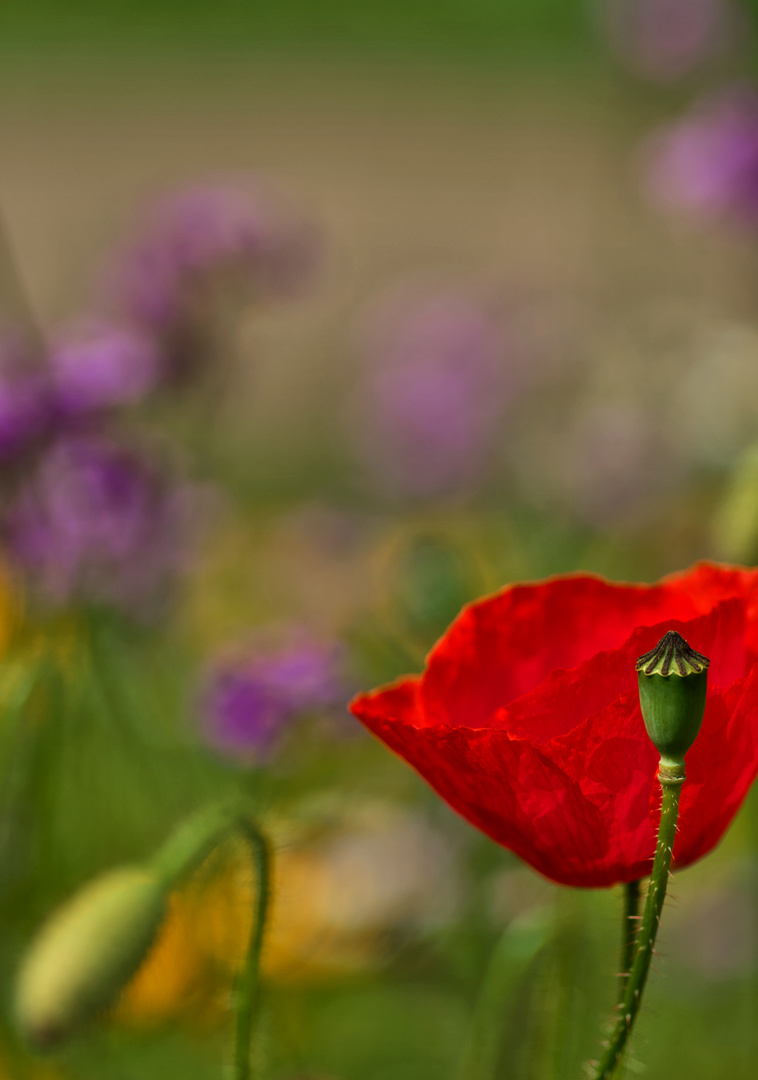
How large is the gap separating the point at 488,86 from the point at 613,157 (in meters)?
2.63

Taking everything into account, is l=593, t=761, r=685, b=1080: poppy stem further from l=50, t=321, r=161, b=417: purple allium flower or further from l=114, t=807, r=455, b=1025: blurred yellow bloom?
l=50, t=321, r=161, b=417: purple allium flower

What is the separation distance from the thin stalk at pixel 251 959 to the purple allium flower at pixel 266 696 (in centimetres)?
38

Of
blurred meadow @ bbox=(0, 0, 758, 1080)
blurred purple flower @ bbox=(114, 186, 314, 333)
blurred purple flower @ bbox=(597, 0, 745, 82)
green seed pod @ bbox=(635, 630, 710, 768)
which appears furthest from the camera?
blurred purple flower @ bbox=(597, 0, 745, 82)

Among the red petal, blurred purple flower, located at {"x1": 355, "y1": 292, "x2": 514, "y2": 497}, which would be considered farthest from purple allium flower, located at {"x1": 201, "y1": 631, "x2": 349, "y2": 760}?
blurred purple flower, located at {"x1": 355, "y1": 292, "x2": 514, "y2": 497}

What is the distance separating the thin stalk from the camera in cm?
46

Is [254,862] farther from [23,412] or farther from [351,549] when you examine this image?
[351,549]

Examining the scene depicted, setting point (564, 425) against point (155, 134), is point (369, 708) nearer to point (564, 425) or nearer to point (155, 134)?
point (564, 425)

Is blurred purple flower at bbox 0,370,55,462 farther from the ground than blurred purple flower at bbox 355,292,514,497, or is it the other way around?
blurred purple flower at bbox 0,370,55,462

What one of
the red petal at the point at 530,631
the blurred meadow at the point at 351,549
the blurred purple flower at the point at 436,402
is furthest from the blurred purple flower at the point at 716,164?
the red petal at the point at 530,631

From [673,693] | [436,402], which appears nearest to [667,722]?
[673,693]

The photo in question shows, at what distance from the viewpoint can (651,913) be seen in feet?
1.22

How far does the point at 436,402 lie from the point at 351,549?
55 cm

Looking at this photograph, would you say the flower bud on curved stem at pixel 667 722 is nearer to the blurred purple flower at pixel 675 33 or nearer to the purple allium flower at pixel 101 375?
the purple allium flower at pixel 101 375

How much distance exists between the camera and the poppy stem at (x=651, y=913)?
1.21 feet
